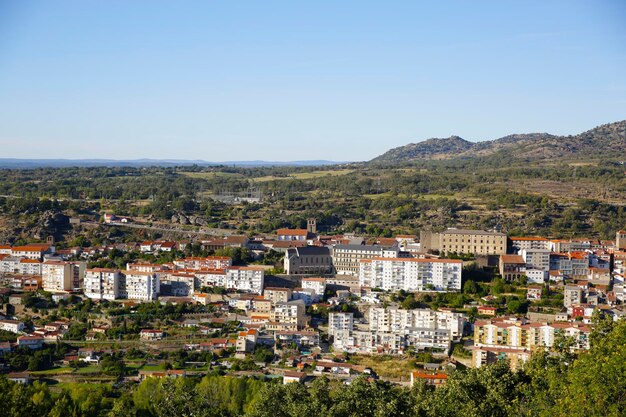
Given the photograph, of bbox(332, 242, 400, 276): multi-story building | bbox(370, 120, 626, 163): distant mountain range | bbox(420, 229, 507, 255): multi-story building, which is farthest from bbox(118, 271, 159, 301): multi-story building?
bbox(370, 120, 626, 163): distant mountain range

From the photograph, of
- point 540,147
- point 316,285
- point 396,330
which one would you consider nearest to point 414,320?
point 396,330

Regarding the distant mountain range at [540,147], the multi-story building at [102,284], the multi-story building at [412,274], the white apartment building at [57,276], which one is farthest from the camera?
the distant mountain range at [540,147]

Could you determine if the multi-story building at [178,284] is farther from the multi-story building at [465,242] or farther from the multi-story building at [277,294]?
the multi-story building at [465,242]

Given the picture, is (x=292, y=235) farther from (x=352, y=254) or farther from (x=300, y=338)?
(x=300, y=338)

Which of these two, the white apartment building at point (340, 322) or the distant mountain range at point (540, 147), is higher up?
the distant mountain range at point (540, 147)

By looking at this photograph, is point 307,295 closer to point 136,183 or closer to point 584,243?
point 584,243

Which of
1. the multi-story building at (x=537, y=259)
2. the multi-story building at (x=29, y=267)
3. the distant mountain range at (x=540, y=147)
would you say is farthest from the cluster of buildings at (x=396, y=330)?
the distant mountain range at (x=540, y=147)
